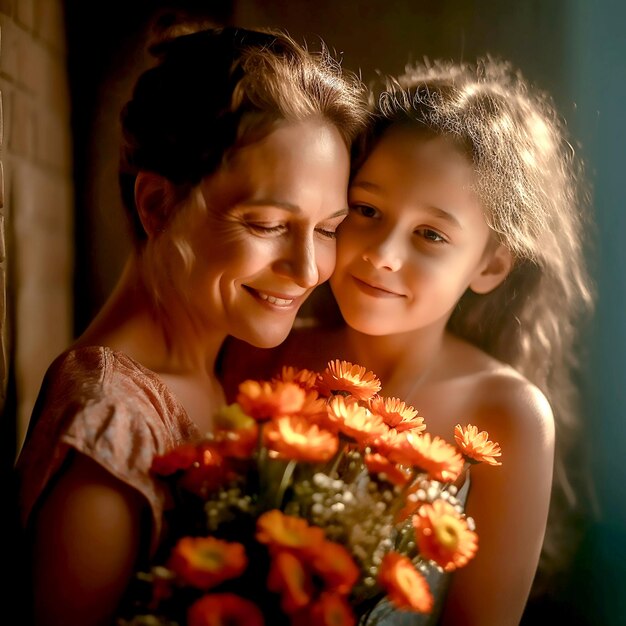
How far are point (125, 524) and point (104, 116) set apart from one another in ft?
2.04

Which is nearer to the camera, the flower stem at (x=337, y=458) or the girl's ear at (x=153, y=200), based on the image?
the flower stem at (x=337, y=458)

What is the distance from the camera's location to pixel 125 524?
84 centimetres

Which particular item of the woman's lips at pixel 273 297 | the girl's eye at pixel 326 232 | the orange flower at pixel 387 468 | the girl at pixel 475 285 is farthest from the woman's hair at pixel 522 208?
the orange flower at pixel 387 468

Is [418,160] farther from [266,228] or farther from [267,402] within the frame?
[267,402]

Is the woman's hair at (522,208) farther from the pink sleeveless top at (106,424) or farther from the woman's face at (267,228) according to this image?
the pink sleeveless top at (106,424)

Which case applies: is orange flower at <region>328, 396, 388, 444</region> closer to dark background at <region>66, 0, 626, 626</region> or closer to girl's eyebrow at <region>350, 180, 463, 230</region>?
girl's eyebrow at <region>350, 180, 463, 230</region>

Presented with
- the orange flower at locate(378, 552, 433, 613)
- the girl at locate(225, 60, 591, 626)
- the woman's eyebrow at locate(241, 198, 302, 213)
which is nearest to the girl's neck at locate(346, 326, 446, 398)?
the girl at locate(225, 60, 591, 626)

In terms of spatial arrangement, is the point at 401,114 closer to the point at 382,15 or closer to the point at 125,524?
the point at 382,15

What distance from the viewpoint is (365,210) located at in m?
1.06

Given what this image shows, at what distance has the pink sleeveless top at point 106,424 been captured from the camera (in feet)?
2.72

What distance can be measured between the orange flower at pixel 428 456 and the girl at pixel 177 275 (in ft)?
0.92

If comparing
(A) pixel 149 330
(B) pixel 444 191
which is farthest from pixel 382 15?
(A) pixel 149 330

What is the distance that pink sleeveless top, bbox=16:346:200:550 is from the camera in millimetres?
830

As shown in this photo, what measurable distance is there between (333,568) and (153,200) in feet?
1.79
